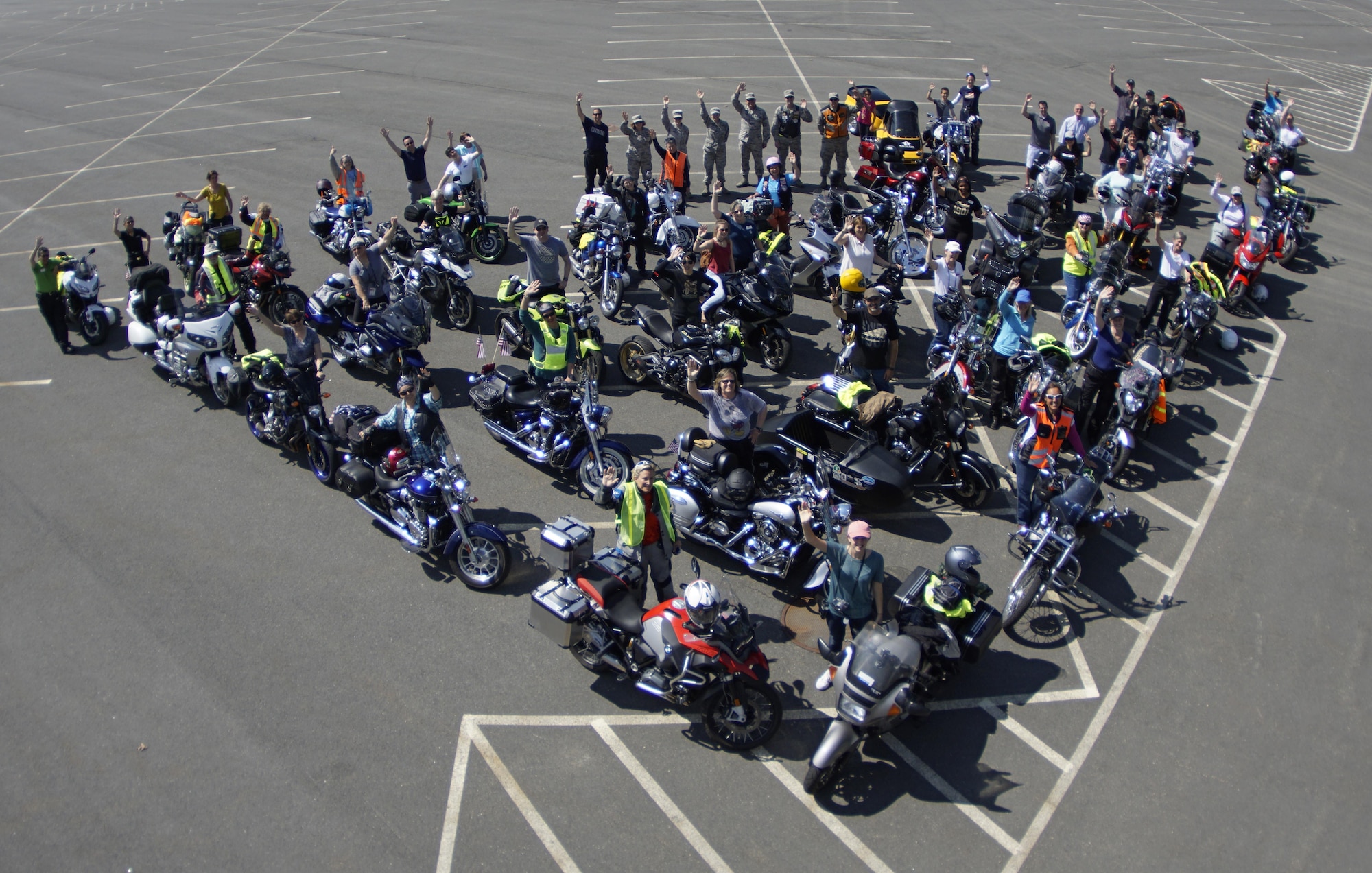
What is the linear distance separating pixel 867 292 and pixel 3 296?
51.3 ft

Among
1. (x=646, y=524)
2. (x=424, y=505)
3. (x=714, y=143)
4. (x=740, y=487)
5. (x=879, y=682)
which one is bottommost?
(x=879, y=682)

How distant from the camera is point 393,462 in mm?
9711

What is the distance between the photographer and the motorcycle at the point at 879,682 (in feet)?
23.0

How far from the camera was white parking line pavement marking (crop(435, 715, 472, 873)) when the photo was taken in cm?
689

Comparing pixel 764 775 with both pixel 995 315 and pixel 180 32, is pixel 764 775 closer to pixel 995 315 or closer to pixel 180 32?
pixel 995 315

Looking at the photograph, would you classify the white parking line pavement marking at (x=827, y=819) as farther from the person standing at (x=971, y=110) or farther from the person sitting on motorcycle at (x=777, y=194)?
the person standing at (x=971, y=110)

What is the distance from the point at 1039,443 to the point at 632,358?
18.5 ft

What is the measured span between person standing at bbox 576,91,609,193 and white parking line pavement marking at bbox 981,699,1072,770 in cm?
1254

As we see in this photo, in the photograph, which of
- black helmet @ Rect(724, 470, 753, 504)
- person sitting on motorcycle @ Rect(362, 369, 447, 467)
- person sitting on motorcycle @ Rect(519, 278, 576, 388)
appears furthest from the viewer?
person sitting on motorcycle @ Rect(519, 278, 576, 388)

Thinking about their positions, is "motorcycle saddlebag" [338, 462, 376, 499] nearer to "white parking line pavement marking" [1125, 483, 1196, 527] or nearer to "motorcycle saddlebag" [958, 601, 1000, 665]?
"motorcycle saddlebag" [958, 601, 1000, 665]

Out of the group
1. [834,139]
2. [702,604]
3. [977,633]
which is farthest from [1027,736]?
[834,139]

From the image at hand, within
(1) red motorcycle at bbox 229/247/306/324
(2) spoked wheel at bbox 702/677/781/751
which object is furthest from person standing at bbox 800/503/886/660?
(1) red motorcycle at bbox 229/247/306/324

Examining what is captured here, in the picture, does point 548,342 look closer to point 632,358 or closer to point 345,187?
point 632,358

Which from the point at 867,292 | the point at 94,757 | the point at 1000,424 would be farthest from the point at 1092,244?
the point at 94,757
